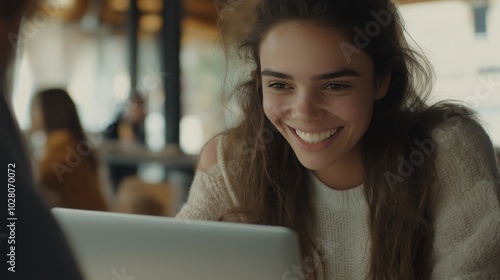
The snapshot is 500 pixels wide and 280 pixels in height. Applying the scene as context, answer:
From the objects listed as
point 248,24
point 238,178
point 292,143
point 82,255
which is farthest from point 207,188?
point 82,255

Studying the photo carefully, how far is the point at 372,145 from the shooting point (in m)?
1.36

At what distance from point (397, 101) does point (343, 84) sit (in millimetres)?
200

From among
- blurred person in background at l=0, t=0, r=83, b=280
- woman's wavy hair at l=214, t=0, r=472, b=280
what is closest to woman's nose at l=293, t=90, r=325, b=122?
woman's wavy hair at l=214, t=0, r=472, b=280

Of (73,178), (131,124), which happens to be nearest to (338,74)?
(73,178)

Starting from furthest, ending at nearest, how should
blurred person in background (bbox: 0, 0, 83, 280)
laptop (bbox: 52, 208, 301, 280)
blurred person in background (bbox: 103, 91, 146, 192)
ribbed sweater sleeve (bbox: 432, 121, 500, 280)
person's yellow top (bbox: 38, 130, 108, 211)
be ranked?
blurred person in background (bbox: 103, 91, 146, 192) → person's yellow top (bbox: 38, 130, 108, 211) → ribbed sweater sleeve (bbox: 432, 121, 500, 280) → laptop (bbox: 52, 208, 301, 280) → blurred person in background (bbox: 0, 0, 83, 280)

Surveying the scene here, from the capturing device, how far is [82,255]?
838 mm

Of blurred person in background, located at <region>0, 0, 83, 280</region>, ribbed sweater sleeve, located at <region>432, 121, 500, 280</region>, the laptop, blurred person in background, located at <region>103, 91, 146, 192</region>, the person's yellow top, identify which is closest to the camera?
blurred person in background, located at <region>0, 0, 83, 280</region>

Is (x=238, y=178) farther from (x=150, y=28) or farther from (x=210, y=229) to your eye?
(x=150, y=28)

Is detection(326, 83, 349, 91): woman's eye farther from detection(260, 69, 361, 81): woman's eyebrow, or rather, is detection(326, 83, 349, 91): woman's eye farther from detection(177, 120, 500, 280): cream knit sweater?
detection(177, 120, 500, 280): cream knit sweater

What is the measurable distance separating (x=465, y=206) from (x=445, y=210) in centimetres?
4

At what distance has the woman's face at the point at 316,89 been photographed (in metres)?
1.21

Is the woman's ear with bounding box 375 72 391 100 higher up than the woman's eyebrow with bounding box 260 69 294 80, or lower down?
lower down

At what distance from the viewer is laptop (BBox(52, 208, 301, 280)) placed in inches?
31.0

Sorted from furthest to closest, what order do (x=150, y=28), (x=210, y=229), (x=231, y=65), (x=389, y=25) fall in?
(x=150, y=28), (x=231, y=65), (x=389, y=25), (x=210, y=229)
